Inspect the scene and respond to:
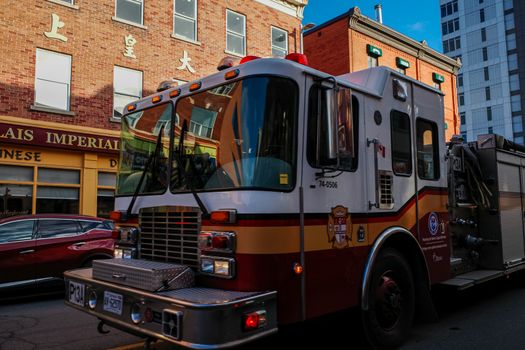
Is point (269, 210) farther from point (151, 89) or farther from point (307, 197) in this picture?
point (151, 89)

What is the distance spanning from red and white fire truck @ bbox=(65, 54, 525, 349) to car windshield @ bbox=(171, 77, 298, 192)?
1cm

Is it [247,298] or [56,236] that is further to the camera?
[56,236]

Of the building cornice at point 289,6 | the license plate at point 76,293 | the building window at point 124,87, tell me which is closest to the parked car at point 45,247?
the license plate at point 76,293

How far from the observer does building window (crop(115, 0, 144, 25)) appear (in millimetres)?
14641

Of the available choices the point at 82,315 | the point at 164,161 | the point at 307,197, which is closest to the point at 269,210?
the point at 307,197

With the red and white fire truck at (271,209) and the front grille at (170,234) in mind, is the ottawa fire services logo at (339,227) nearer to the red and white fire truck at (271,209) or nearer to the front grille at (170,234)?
the red and white fire truck at (271,209)

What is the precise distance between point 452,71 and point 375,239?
85.6 ft

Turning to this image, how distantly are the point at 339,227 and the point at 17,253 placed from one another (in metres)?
5.82

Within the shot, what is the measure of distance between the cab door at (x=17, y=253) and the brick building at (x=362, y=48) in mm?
16241

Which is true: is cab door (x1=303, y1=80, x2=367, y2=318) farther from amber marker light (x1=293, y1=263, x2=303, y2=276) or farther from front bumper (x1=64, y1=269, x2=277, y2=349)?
front bumper (x1=64, y1=269, x2=277, y2=349)

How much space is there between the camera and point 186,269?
3.73m

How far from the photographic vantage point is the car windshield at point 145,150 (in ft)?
14.9

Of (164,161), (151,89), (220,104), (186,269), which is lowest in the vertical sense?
(186,269)

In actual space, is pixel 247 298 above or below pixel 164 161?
below
